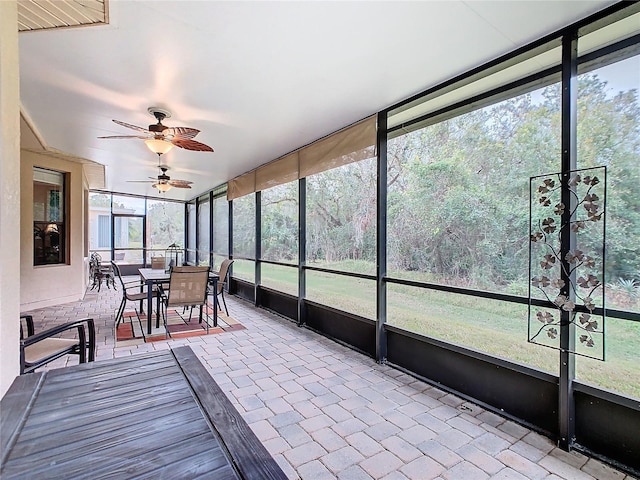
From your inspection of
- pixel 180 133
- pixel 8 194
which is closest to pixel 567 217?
pixel 8 194

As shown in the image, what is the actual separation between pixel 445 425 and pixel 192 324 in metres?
3.84

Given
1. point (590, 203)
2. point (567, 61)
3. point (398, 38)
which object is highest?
point (398, 38)

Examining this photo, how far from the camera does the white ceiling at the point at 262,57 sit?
1930 millimetres

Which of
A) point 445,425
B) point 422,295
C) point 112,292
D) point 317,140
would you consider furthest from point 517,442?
point 112,292

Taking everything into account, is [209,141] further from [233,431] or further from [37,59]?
[233,431]

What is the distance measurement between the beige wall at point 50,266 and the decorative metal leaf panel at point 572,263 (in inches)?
273

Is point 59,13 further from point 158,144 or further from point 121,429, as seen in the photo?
point 121,429

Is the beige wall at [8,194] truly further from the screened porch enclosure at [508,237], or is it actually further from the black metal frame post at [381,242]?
the black metal frame post at [381,242]

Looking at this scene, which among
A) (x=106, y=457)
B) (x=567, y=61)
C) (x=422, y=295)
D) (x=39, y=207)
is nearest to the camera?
(x=106, y=457)

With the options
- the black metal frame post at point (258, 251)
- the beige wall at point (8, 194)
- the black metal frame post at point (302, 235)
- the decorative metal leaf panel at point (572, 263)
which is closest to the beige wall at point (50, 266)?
the black metal frame post at point (258, 251)

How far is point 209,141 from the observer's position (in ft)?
15.0

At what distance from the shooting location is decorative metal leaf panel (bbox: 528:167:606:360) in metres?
2.02

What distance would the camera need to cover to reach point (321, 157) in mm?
4410

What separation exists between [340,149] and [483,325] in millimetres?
2496
